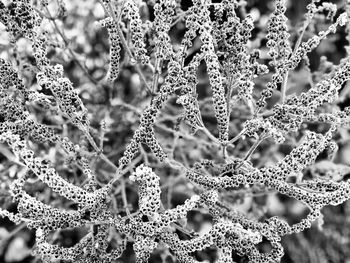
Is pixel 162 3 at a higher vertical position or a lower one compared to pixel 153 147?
higher

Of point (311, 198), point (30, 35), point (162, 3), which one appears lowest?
point (311, 198)

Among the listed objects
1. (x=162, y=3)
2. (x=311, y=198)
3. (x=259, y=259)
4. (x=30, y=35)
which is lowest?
(x=259, y=259)

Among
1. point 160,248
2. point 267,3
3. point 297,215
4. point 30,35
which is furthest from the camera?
point 297,215

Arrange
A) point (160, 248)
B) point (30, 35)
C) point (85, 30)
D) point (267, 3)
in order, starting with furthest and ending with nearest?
point (267, 3), point (85, 30), point (160, 248), point (30, 35)

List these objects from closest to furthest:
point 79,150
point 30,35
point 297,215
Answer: point 30,35 < point 79,150 < point 297,215

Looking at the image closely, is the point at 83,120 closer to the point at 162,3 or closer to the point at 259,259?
the point at 162,3

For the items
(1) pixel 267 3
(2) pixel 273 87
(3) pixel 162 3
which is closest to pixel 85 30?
(1) pixel 267 3

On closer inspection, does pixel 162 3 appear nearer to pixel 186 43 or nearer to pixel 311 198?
pixel 186 43

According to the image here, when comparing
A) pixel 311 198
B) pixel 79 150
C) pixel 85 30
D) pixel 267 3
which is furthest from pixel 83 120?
pixel 267 3

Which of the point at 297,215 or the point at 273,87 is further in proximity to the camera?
the point at 297,215
